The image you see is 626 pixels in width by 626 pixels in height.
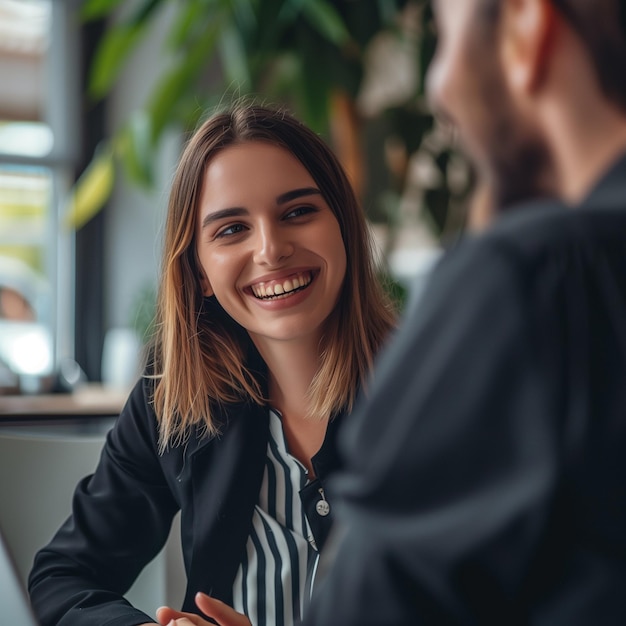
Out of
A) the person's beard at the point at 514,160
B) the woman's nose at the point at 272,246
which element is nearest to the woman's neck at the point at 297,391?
the woman's nose at the point at 272,246

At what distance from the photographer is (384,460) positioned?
0.45m

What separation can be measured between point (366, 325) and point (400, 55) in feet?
10.2

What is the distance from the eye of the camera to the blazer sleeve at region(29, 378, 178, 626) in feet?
3.42

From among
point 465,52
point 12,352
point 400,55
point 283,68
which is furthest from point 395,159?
point 465,52

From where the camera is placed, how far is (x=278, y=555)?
96cm

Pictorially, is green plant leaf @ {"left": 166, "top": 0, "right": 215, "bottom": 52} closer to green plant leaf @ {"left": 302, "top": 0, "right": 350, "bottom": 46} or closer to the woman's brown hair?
green plant leaf @ {"left": 302, "top": 0, "right": 350, "bottom": 46}

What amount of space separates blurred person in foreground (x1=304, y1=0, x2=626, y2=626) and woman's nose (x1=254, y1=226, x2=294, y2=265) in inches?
17.8

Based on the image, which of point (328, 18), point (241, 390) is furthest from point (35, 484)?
point (328, 18)

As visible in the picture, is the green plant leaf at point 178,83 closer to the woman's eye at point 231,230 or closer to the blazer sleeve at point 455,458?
the woman's eye at point 231,230

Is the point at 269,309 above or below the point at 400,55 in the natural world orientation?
below

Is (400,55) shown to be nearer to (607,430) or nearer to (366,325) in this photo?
(366,325)

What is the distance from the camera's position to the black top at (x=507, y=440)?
1.42 ft

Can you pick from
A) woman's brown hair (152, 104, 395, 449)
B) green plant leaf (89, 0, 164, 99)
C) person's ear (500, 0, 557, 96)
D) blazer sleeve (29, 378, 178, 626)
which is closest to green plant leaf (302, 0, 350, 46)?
green plant leaf (89, 0, 164, 99)

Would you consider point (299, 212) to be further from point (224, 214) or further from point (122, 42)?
point (122, 42)
